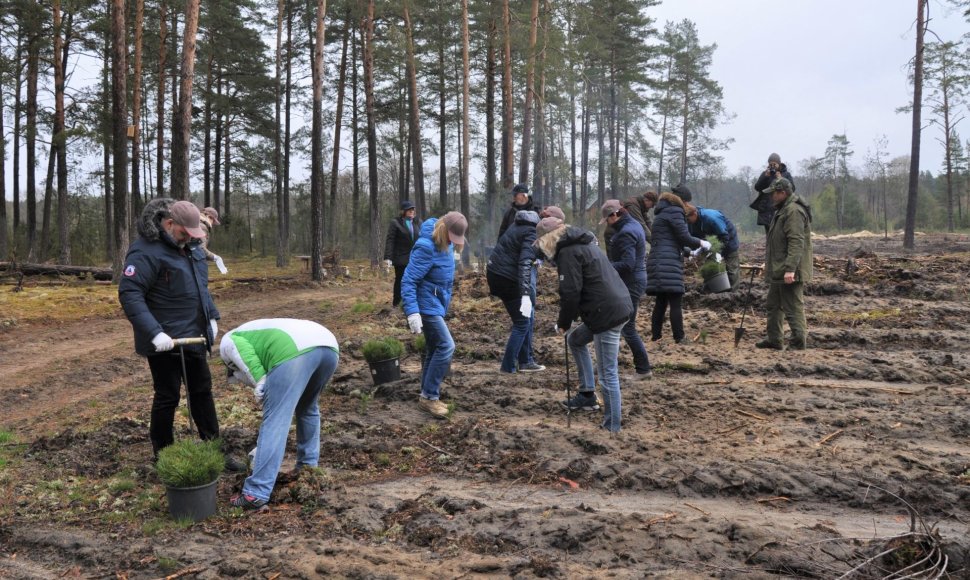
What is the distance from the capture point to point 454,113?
1305 inches

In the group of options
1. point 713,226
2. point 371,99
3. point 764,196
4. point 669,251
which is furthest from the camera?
point 371,99

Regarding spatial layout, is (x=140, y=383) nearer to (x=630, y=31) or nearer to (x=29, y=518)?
(x=29, y=518)

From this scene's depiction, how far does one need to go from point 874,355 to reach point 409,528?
6.55 meters

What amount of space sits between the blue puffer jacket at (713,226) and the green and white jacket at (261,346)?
8393 mm

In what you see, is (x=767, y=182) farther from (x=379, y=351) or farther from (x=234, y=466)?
(x=234, y=466)

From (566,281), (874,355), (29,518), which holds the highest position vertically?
(566,281)

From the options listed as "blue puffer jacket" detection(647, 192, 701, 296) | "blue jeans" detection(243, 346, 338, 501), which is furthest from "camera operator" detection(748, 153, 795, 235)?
"blue jeans" detection(243, 346, 338, 501)

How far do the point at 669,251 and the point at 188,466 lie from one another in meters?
6.28

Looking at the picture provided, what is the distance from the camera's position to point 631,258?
7.72 metres

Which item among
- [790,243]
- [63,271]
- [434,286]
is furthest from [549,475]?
[63,271]

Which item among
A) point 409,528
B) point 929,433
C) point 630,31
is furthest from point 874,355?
point 630,31

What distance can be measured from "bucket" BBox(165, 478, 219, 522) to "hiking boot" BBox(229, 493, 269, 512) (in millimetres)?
187

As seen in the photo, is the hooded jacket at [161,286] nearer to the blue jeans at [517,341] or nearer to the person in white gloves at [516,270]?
the person in white gloves at [516,270]

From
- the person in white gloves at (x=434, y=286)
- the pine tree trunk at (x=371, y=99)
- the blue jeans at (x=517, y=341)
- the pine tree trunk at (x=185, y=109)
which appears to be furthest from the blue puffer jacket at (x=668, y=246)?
the pine tree trunk at (x=371, y=99)
